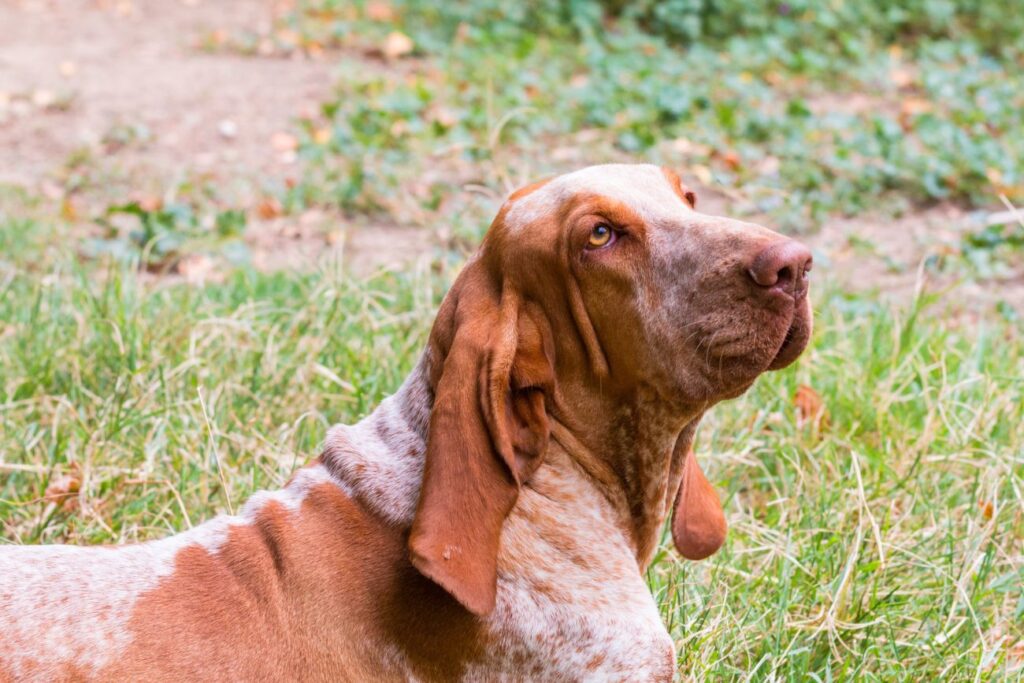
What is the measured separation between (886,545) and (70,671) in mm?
2351

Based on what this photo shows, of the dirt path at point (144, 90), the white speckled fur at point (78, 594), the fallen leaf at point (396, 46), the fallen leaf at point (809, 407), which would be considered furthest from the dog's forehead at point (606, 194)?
the fallen leaf at point (396, 46)

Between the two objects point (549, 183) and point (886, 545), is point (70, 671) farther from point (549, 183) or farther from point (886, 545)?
point (886, 545)

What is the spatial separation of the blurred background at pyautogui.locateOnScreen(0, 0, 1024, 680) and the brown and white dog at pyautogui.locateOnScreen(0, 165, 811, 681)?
71 centimetres

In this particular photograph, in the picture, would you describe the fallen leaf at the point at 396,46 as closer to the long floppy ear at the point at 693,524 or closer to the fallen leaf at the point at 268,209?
the fallen leaf at the point at 268,209

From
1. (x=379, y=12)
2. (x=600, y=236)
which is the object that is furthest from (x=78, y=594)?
(x=379, y=12)

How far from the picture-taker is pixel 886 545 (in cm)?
384

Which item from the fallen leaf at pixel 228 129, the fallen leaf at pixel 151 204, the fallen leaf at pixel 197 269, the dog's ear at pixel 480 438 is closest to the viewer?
the dog's ear at pixel 480 438

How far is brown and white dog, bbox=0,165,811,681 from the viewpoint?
2787mm

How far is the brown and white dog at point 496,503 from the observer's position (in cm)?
279

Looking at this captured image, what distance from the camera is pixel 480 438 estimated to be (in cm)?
281

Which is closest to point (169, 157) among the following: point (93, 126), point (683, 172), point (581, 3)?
point (93, 126)

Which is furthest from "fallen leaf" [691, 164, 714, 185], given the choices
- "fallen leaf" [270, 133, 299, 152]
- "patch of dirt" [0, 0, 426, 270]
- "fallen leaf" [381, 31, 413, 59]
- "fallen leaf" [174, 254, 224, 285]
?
"fallen leaf" [381, 31, 413, 59]

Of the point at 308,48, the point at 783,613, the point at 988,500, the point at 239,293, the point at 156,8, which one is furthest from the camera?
the point at 156,8

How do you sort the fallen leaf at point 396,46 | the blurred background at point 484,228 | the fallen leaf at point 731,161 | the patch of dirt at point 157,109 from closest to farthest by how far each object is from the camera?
the blurred background at point 484,228 → the patch of dirt at point 157,109 → the fallen leaf at point 731,161 → the fallen leaf at point 396,46
